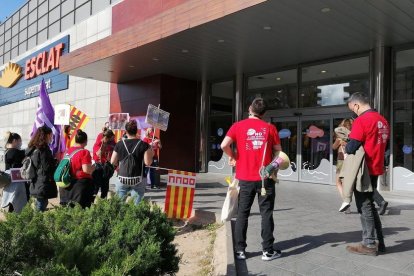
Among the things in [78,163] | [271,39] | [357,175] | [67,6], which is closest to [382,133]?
[357,175]

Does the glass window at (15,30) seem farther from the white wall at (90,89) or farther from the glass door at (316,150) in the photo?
the glass door at (316,150)

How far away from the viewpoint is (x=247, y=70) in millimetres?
14719

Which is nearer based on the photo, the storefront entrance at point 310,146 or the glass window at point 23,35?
the storefront entrance at point 310,146

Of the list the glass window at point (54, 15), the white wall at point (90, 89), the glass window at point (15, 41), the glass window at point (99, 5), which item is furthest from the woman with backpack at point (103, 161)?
the glass window at point (15, 41)

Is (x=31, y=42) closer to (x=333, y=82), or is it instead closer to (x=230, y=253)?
(x=333, y=82)

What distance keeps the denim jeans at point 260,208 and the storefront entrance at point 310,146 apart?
8.40 m

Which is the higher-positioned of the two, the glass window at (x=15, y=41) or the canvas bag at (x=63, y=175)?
the glass window at (x=15, y=41)

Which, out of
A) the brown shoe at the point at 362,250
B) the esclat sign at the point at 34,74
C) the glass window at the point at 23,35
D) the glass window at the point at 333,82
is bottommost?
the brown shoe at the point at 362,250

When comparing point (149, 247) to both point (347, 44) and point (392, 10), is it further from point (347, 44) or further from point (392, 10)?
point (347, 44)

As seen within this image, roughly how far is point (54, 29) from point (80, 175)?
20.9 m

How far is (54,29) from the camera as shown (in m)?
23.7

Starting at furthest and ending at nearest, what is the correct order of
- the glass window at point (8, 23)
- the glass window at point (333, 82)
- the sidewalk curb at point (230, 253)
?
the glass window at point (8, 23) → the glass window at point (333, 82) → the sidewalk curb at point (230, 253)

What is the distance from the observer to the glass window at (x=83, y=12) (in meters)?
20.2

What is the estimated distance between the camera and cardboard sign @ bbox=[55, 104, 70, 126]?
9.07m
